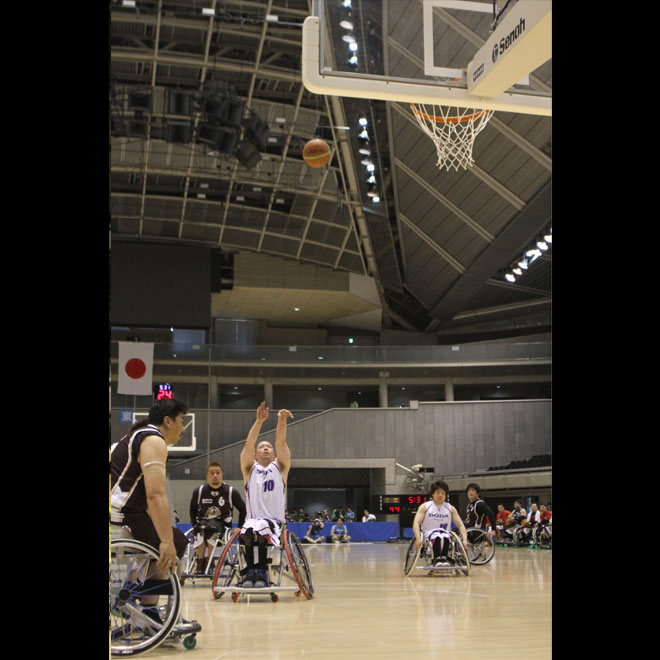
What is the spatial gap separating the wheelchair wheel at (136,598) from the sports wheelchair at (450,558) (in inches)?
269

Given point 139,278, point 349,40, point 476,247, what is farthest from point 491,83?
point 139,278

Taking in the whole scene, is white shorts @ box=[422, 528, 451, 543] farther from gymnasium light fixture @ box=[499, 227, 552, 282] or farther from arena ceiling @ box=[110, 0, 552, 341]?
gymnasium light fixture @ box=[499, 227, 552, 282]

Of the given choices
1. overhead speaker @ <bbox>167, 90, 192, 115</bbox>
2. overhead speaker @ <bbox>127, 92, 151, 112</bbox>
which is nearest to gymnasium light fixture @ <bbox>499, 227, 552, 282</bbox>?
overhead speaker @ <bbox>167, 90, 192, 115</bbox>

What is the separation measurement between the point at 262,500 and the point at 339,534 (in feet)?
69.9

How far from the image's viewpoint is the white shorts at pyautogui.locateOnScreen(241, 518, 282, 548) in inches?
288

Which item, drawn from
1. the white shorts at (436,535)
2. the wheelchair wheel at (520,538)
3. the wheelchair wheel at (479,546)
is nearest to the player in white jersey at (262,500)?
the white shorts at (436,535)

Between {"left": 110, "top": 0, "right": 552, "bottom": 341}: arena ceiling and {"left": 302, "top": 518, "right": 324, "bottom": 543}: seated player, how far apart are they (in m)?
10.4

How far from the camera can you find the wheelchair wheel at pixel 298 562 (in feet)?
23.6

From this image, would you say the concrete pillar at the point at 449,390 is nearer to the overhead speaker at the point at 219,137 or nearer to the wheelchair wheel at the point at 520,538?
the wheelchair wheel at the point at 520,538
